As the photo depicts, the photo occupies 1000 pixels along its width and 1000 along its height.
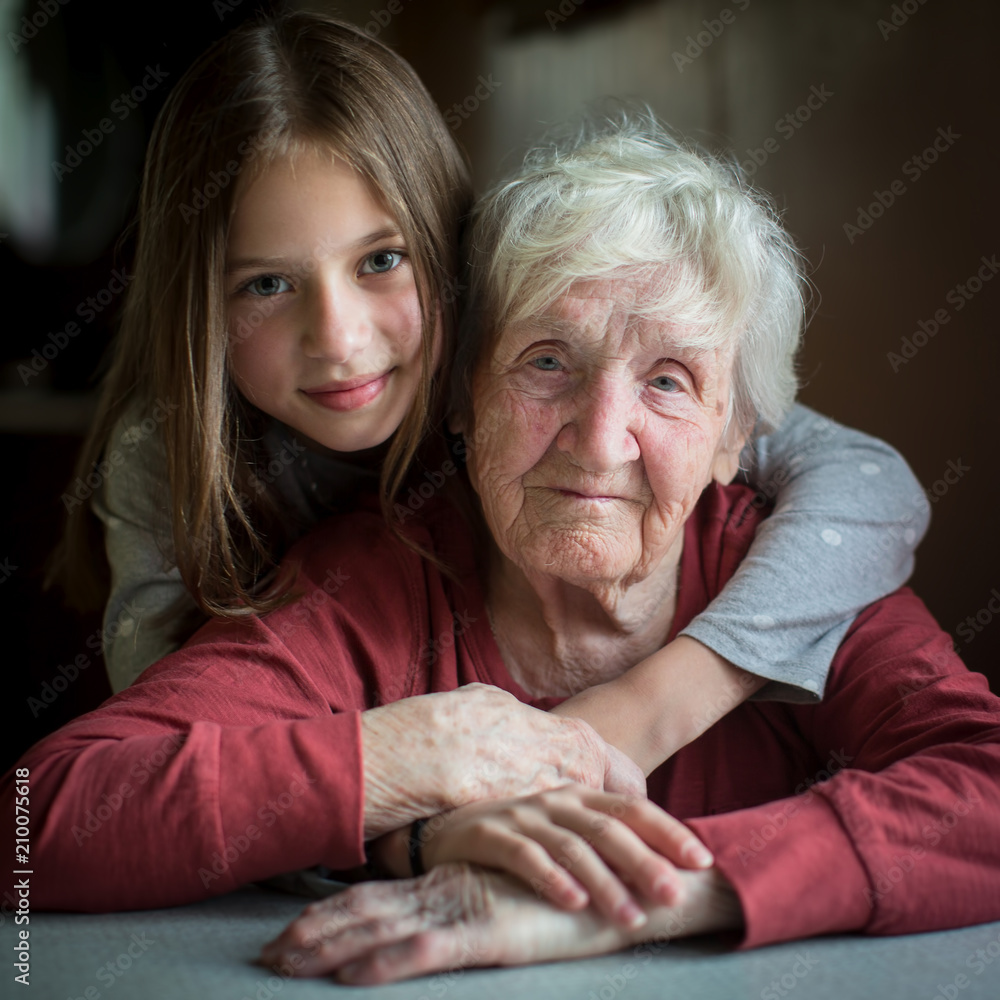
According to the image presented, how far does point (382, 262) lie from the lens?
5.06 feet

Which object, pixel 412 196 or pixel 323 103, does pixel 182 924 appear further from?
pixel 323 103

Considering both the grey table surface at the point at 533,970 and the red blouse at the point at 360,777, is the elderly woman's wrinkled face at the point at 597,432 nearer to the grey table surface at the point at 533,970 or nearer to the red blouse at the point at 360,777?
the red blouse at the point at 360,777

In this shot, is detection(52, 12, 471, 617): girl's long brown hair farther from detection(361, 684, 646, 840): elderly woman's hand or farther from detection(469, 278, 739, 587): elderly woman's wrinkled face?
detection(361, 684, 646, 840): elderly woman's hand

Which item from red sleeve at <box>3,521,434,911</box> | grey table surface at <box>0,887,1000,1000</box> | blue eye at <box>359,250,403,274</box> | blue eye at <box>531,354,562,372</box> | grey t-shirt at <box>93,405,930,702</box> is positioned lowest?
grey table surface at <box>0,887,1000,1000</box>

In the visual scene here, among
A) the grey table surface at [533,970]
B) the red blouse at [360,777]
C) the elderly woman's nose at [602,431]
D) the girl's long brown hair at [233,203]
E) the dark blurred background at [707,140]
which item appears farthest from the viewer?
the dark blurred background at [707,140]

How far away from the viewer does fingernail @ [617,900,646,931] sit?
1.03 m

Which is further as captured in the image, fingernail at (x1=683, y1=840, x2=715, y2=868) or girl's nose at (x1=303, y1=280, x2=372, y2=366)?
girl's nose at (x1=303, y1=280, x2=372, y2=366)

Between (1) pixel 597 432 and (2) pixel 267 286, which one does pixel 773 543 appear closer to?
(1) pixel 597 432

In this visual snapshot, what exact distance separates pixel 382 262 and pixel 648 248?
0.40 metres

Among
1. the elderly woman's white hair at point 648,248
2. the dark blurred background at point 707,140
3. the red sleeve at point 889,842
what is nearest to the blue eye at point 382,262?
the elderly woman's white hair at point 648,248

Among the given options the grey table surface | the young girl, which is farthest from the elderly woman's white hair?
the grey table surface

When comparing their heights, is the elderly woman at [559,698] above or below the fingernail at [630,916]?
above

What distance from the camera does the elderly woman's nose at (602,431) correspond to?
138 centimetres

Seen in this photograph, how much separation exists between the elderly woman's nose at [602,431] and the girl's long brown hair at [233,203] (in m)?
0.25
